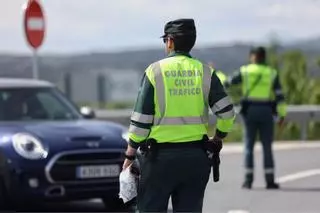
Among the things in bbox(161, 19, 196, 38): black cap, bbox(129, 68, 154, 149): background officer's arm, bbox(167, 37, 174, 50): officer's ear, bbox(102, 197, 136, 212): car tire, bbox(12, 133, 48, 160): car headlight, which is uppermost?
bbox(161, 19, 196, 38): black cap

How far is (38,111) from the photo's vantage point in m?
10.8

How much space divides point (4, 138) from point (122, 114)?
387 inches

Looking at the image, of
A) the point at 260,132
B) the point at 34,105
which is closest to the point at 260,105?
the point at 260,132

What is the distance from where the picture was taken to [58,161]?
9484 mm

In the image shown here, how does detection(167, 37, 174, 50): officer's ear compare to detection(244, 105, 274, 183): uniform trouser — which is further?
detection(244, 105, 274, 183): uniform trouser

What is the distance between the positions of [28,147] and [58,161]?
335 mm

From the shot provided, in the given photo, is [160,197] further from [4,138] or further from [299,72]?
[299,72]

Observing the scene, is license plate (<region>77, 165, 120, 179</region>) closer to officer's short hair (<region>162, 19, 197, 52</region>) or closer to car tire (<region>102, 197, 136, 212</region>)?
car tire (<region>102, 197, 136, 212</region>)

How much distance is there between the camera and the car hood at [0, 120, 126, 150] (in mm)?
9664

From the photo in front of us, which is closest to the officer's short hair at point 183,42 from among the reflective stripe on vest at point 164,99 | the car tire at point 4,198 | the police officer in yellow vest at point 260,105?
the reflective stripe on vest at point 164,99

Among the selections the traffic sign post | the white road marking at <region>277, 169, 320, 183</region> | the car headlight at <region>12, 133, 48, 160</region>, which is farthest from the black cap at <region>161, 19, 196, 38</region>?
the traffic sign post

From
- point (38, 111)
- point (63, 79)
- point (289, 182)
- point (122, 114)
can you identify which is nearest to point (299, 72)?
point (63, 79)

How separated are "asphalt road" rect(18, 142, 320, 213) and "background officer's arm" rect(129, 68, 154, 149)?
431 centimetres

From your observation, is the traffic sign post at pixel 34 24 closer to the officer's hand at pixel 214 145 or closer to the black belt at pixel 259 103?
the black belt at pixel 259 103
